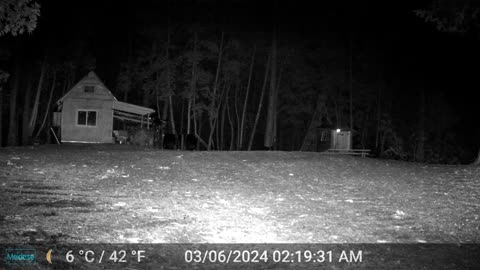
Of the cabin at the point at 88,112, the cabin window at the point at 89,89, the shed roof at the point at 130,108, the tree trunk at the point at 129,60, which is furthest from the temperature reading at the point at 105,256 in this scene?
the tree trunk at the point at 129,60

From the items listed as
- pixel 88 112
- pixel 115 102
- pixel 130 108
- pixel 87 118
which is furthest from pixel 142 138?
pixel 88 112

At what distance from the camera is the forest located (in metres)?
36.5

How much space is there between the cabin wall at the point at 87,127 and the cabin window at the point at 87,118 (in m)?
0.21

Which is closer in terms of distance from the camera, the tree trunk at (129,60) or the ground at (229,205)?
the ground at (229,205)

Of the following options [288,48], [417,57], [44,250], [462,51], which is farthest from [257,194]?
[417,57]

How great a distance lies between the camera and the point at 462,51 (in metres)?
36.3

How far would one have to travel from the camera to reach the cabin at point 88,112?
30141 mm

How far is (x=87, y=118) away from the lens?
1204 inches

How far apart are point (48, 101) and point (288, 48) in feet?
79.8

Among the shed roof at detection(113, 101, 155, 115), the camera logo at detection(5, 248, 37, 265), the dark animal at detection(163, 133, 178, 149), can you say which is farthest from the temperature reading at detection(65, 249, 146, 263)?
the dark animal at detection(163, 133, 178, 149)

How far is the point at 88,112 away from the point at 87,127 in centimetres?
105

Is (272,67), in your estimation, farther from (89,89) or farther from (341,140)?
(89,89)

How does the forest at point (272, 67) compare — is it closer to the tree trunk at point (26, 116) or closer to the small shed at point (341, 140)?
the tree trunk at point (26, 116)

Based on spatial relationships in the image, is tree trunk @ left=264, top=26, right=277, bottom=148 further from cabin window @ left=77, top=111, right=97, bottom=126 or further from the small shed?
cabin window @ left=77, top=111, right=97, bottom=126
